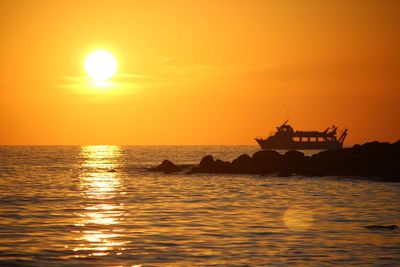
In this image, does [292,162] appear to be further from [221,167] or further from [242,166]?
[221,167]

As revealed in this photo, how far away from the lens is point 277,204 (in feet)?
111

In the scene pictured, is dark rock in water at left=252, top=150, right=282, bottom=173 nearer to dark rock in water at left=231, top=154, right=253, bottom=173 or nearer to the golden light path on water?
dark rock in water at left=231, top=154, right=253, bottom=173

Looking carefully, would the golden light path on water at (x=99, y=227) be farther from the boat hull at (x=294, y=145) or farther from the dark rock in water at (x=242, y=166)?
the boat hull at (x=294, y=145)

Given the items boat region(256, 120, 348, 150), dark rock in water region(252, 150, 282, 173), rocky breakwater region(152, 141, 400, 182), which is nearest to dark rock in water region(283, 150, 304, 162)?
rocky breakwater region(152, 141, 400, 182)

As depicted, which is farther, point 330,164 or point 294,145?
point 294,145

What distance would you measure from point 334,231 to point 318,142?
169809 millimetres

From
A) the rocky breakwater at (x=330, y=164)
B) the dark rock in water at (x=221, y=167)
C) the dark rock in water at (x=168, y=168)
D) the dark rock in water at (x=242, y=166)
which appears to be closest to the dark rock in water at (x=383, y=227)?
the rocky breakwater at (x=330, y=164)

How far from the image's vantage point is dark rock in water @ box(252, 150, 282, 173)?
222 feet

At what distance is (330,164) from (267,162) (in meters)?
7.23

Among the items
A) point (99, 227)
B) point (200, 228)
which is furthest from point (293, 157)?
point (99, 227)

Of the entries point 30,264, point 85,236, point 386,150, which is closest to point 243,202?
point 85,236

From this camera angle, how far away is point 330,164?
64.9 m

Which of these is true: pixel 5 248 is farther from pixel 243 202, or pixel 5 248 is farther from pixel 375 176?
pixel 375 176

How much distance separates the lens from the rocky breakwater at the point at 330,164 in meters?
59.8
